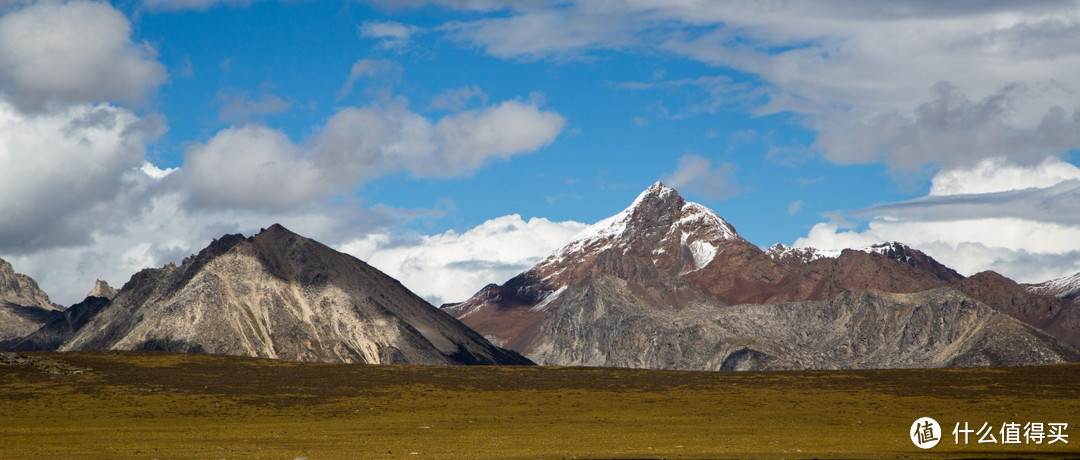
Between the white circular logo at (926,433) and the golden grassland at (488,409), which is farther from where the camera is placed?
the white circular logo at (926,433)

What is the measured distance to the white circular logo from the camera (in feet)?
226

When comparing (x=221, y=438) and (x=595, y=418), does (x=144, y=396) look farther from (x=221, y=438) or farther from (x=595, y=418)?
(x=595, y=418)

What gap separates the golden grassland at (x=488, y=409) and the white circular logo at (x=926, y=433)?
1.06 metres

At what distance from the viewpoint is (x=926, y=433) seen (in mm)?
74438

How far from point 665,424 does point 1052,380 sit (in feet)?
197

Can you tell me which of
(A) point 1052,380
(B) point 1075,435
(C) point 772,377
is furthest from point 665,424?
(A) point 1052,380

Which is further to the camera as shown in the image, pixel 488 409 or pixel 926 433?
pixel 488 409

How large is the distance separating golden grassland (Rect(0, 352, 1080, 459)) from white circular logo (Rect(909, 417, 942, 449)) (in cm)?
106

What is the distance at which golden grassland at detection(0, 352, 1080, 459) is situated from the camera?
6862 cm

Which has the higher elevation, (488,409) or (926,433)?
(488,409)

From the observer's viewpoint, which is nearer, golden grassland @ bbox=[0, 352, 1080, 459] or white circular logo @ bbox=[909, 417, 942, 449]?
golden grassland @ bbox=[0, 352, 1080, 459]

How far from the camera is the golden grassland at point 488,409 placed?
2702 inches

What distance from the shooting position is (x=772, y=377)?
136000mm

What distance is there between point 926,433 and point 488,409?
4519 centimetres
